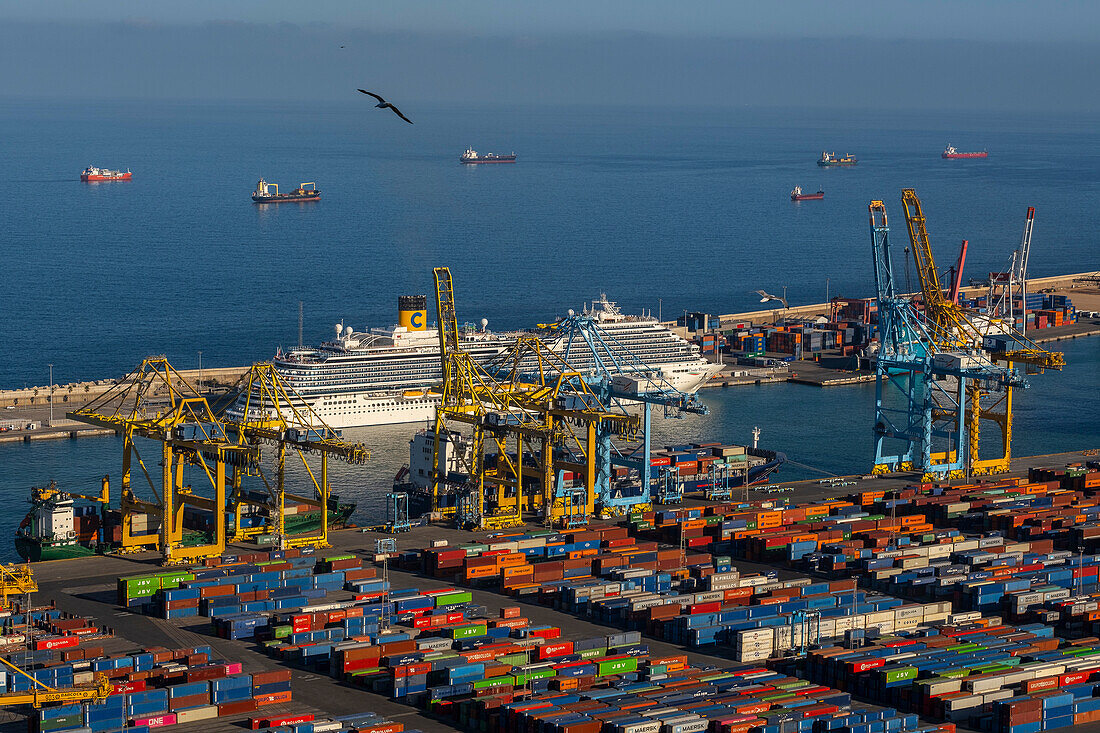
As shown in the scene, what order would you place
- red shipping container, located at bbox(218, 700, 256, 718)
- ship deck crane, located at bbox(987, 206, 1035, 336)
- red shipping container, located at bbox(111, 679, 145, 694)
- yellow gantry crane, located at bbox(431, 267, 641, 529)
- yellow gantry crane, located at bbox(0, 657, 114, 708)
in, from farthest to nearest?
ship deck crane, located at bbox(987, 206, 1035, 336)
yellow gantry crane, located at bbox(431, 267, 641, 529)
red shipping container, located at bbox(218, 700, 256, 718)
red shipping container, located at bbox(111, 679, 145, 694)
yellow gantry crane, located at bbox(0, 657, 114, 708)

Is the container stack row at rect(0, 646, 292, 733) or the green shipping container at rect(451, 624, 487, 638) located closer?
the container stack row at rect(0, 646, 292, 733)

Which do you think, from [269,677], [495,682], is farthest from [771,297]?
[269,677]

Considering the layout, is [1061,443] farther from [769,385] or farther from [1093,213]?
[1093,213]

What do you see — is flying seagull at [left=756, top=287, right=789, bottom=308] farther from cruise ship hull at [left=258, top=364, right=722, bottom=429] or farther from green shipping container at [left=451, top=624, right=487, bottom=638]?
green shipping container at [left=451, top=624, right=487, bottom=638]

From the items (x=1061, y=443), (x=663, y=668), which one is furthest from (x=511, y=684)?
(x=1061, y=443)

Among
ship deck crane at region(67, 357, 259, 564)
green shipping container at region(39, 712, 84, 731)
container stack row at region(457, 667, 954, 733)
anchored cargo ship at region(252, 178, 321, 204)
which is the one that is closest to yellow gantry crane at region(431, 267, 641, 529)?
ship deck crane at region(67, 357, 259, 564)

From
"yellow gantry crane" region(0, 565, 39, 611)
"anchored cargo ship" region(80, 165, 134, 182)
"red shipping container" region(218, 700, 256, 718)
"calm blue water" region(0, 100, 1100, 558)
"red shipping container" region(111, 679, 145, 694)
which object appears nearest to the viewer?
"red shipping container" region(111, 679, 145, 694)

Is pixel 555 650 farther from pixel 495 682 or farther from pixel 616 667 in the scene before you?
pixel 495 682
